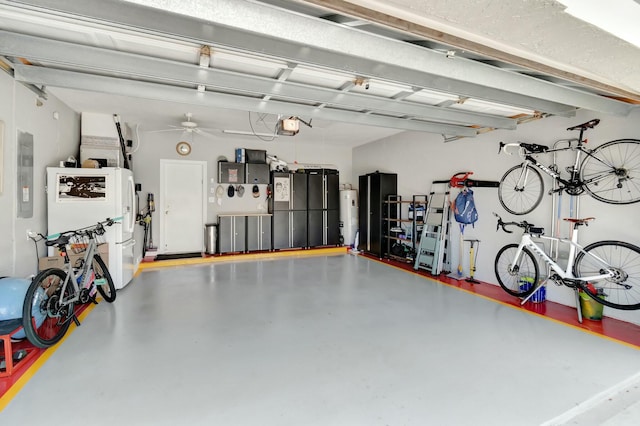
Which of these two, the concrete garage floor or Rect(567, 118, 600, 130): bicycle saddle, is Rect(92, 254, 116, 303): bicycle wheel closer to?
the concrete garage floor

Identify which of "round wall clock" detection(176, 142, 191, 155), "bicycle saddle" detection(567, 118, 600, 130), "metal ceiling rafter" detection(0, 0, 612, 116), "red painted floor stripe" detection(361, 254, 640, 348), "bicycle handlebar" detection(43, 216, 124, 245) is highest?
"round wall clock" detection(176, 142, 191, 155)

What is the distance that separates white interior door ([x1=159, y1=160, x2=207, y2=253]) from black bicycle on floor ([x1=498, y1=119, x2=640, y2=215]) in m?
6.08

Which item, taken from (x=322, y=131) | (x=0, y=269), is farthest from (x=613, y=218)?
(x=0, y=269)

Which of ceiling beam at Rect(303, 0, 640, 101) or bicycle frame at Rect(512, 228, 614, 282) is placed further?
bicycle frame at Rect(512, 228, 614, 282)

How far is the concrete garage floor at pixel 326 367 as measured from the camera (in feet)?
5.95

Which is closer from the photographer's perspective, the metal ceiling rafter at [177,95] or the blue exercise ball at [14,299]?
the blue exercise ball at [14,299]

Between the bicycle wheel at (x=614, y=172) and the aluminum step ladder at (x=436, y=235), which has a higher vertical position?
the bicycle wheel at (x=614, y=172)

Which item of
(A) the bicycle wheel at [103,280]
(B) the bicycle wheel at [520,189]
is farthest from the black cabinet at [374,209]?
(A) the bicycle wheel at [103,280]

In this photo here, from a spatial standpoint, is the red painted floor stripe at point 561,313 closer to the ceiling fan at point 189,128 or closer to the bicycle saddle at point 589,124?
the bicycle saddle at point 589,124

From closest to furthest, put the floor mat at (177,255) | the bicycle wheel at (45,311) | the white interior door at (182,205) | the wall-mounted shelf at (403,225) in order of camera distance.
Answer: the bicycle wheel at (45,311) → the wall-mounted shelf at (403,225) → the floor mat at (177,255) → the white interior door at (182,205)

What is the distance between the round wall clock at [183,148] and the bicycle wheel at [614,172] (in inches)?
275

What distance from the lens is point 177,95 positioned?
10.7 feet

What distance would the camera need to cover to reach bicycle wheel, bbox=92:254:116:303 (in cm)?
354

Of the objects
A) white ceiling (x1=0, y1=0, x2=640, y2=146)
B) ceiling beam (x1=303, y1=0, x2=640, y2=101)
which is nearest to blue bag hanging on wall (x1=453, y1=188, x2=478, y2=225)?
A: white ceiling (x1=0, y1=0, x2=640, y2=146)
